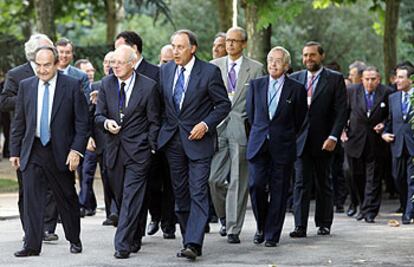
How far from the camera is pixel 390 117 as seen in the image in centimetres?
1812

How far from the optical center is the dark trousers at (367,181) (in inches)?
698

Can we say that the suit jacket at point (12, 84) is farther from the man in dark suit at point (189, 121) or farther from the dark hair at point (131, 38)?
the man in dark suit at point (189, 121)

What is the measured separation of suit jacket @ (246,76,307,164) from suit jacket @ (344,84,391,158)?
3.88 meters

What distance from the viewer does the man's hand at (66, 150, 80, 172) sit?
12.9m

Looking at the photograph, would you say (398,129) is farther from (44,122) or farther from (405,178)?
(44,122)

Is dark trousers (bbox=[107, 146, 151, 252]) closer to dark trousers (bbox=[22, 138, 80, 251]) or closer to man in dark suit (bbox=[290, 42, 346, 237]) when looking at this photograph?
dark trousers (bbox=[22, 138, 80, 251])

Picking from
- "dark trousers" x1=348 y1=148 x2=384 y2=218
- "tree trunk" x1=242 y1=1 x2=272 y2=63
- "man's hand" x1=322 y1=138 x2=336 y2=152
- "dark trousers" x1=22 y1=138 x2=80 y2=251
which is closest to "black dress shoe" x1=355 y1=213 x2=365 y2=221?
"dark trousers" x1=348 y1=148 x2=384 y2=218

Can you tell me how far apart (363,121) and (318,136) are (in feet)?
11.4

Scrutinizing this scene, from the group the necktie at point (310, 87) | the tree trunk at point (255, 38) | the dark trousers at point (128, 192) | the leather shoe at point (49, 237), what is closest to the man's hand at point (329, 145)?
the necktie at point (310, 87)

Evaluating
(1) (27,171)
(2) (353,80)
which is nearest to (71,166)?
(1) (27,171)

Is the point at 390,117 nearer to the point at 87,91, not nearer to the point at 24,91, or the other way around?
the point at 87,91

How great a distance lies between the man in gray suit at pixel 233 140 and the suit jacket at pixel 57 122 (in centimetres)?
229

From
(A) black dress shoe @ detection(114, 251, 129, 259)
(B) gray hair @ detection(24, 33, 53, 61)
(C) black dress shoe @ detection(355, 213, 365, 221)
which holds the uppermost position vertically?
(B) gray hair @ detection(24, 33, 53, 61)

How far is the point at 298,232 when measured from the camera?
49.6 feet
